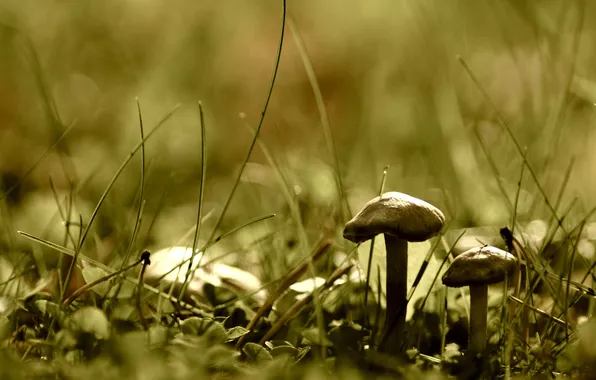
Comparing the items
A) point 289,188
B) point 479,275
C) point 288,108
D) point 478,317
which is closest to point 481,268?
point 479,275

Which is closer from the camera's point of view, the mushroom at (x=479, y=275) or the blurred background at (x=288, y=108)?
the mushroom at (x=479, y=275)

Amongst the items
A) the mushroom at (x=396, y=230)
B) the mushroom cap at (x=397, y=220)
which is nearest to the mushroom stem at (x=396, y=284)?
the mushroom at (x=396, y=230)

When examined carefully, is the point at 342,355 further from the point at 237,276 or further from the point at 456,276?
the point at 237,276

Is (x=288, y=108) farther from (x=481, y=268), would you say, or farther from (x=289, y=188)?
(x=481, y=268)

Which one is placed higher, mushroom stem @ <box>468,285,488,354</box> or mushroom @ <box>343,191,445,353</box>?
mushroom @ <box>343,191,445,353</box>

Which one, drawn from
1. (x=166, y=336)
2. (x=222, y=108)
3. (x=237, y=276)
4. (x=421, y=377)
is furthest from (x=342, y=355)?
(x=222, y=108)

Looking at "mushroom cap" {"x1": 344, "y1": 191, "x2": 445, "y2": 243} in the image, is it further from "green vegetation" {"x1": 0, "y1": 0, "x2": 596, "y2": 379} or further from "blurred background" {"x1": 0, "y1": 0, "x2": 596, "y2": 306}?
"blurred background" {"x1": 0, "y1": 0, "x2": 596, "y2": 306}

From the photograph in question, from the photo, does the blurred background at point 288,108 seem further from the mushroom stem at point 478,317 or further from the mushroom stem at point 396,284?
the mushroom stem at point 478,317

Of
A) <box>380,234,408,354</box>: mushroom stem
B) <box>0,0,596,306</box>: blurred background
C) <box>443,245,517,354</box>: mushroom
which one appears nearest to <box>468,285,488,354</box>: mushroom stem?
<box>443,245,517,354</box>: mushroom
